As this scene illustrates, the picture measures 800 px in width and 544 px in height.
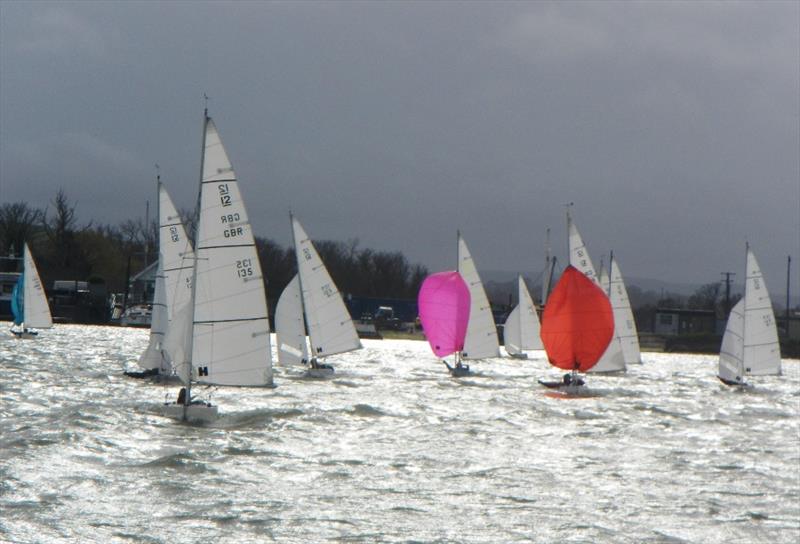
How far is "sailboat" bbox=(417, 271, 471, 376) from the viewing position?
37188 mm

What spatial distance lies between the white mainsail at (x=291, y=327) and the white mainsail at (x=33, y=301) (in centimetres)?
2245

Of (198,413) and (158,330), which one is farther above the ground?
(158,330)

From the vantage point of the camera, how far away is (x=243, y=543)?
455 inches

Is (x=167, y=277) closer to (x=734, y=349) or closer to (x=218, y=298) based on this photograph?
(x=218, y=298)

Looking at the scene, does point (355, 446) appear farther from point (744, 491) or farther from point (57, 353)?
point (57, 353)

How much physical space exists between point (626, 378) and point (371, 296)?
83367 millimetres

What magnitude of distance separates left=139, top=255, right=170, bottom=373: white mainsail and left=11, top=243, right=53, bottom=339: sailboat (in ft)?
82.8

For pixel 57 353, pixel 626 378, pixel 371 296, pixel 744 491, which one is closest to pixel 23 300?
pixel 57 353

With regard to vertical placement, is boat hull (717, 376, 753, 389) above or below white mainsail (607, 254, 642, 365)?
below

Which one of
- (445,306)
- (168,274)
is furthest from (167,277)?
(445,306)

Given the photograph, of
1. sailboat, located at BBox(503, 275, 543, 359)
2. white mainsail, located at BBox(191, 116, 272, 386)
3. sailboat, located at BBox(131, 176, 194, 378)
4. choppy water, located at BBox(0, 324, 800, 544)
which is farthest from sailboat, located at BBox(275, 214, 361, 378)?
sailboat, located at BBox(503, 275, 543, 359)

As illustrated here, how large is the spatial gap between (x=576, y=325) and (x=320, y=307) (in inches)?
309

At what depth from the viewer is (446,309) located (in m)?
37.2

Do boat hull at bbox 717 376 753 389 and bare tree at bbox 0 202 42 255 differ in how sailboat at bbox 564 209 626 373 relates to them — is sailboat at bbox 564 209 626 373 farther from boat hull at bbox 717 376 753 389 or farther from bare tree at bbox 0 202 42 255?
bare tree at bbox 0 202 42 255
